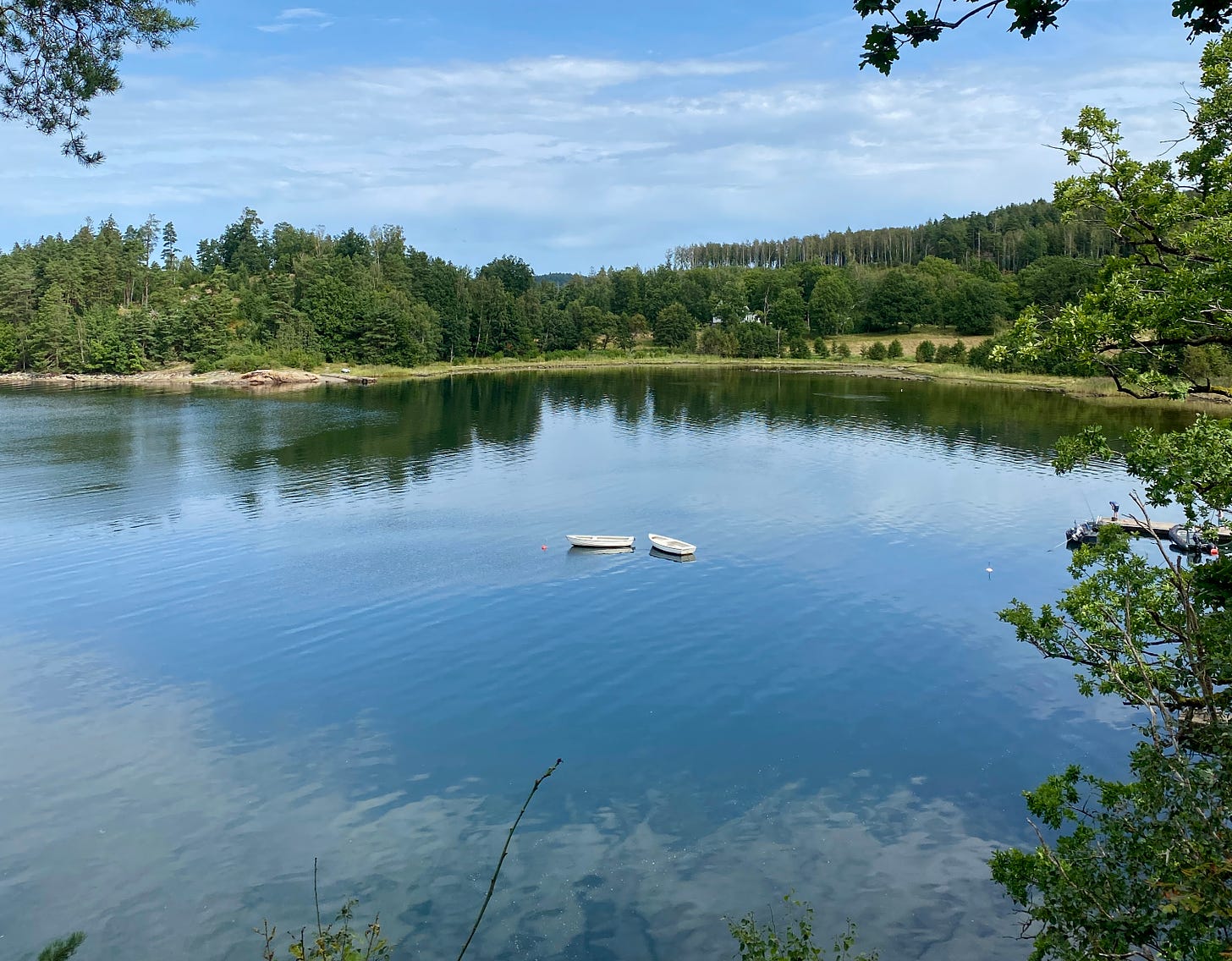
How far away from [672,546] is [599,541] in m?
3.81

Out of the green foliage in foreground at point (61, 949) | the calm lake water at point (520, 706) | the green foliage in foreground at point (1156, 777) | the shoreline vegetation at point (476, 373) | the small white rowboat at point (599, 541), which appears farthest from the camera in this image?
the shoreline vegetation at point (476, 373)

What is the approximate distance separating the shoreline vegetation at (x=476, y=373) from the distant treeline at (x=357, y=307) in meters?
3.36

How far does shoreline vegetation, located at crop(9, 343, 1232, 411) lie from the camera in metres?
119

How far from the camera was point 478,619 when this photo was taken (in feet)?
118

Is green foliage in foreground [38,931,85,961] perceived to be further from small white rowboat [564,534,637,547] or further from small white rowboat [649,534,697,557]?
small white rowboat [564,534,637,547]

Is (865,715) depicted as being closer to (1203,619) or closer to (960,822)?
(960,822)

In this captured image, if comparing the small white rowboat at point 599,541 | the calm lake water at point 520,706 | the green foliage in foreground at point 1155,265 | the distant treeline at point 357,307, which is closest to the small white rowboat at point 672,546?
the small white rowboat at point 599,541

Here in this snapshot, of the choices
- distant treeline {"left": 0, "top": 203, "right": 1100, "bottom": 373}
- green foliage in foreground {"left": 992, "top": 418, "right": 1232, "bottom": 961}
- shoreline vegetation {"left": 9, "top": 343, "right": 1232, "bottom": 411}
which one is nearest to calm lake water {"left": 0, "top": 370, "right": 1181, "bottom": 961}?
green foliage in foreground {"left": 992, "top": 418, "right": 1232, "bottom": 961}

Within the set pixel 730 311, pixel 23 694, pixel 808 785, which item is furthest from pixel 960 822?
pixel 730 311

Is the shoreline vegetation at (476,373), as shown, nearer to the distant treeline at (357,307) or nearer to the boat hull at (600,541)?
the distant treeline at (357,307)

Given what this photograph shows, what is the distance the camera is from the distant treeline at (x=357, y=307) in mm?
139625

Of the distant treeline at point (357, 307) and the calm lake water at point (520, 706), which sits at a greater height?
the distant treeline at point (357, 307)

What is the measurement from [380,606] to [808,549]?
21707 mm

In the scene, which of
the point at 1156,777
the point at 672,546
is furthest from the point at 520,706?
the point at 1156,777
